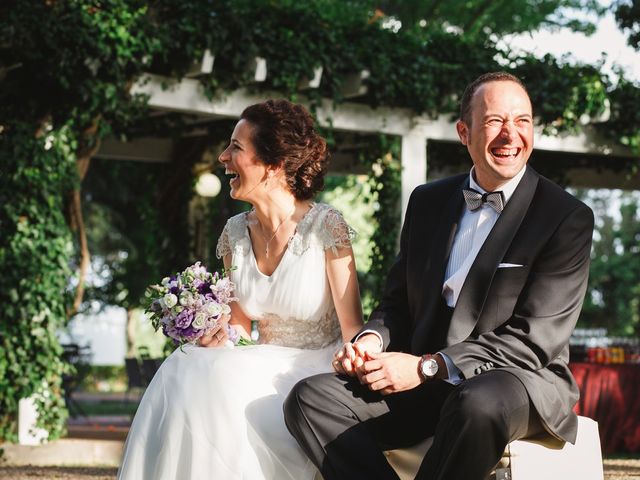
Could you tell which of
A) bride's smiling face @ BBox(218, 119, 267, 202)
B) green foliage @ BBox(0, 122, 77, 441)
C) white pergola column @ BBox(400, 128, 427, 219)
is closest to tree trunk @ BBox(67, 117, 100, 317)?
green foliage @ BBox(0, 122, 77, 441)

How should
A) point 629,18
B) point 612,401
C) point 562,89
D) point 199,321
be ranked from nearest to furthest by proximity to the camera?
point 199,321, point 629,18, point 612,401, point 562,89

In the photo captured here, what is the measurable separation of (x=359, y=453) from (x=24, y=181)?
571 cm

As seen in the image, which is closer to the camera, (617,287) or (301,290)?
(301,290)

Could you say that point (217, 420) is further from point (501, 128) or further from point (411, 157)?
point (411, 157)

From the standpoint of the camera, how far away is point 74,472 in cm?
739

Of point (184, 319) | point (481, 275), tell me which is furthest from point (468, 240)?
point (184, 319)

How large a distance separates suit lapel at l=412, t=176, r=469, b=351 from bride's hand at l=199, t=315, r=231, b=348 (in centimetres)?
81

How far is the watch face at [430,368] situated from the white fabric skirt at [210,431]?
57 centimetres

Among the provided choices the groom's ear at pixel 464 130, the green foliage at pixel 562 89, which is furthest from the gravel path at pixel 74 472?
the green foliage at pixel 562 89

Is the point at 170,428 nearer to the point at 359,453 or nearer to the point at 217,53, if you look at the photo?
the point at 359,453

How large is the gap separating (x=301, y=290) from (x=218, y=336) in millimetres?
458

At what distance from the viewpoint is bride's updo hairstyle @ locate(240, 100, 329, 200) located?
4.23m

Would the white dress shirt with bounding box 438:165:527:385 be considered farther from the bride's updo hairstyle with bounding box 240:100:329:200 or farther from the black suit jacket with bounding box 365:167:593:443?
the bride's updo hairstyle with bounding box 240:100:329:200

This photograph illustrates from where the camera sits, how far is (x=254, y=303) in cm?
433
